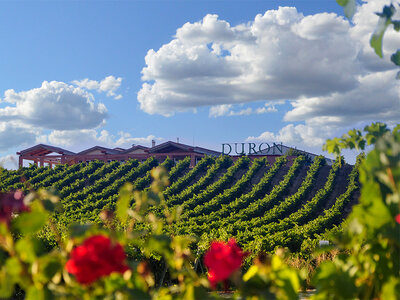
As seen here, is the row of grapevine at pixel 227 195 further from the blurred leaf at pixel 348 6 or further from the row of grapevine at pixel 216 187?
the blurred leaf at pixel 348 6

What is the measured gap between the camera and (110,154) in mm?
26922

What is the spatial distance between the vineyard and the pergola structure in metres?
2.42

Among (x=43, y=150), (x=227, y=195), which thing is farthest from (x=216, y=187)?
(x=43, y=150)

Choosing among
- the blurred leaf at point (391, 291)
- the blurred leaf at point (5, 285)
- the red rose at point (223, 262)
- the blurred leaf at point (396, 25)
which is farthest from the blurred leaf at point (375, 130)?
the blurred leaf at point (5, 285)

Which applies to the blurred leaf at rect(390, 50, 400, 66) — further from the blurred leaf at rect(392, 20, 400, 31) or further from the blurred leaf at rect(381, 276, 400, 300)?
the blurred leaf at rect(381, 276, 400, 300)

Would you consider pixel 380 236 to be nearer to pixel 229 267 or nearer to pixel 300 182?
pixel 229 267

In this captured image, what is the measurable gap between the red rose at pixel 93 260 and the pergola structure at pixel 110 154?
2218 cm

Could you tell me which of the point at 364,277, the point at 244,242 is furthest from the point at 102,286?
the point at 244,242

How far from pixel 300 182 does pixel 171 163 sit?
6.87 meters

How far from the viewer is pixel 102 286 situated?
1.45 metres

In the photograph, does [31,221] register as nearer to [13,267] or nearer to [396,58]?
[13,267]

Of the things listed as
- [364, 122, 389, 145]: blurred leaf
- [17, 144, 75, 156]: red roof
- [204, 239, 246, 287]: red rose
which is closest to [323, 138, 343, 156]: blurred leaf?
[364, 122, 389, 145]: blurred leaf

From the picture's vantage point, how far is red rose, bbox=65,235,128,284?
1227 millimetres

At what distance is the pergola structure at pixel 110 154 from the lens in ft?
80.1
